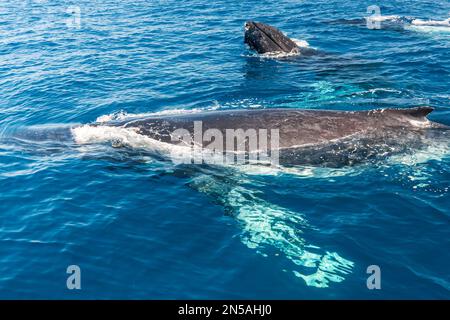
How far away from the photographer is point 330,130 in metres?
14.8

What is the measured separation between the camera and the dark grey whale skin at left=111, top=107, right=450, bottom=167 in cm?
1428

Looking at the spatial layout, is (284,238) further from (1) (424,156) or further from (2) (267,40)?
(2) (267,40)

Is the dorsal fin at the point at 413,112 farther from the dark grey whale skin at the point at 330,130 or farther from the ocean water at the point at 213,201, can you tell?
the ocean water at the point at 213,201

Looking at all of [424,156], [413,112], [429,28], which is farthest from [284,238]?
[429,28]

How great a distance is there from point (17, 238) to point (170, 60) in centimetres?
1772

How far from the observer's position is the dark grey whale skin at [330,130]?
46.9 feet

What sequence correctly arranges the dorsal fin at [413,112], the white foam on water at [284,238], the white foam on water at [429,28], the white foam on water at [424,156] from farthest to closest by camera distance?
1. the white foam on water at [429,28]
2. the dorsal fin at [413,112]
3. the white foam on water at [424,156]
4. the white foam on water at [284,238]

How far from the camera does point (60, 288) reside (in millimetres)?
10328

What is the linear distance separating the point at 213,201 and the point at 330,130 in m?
4.36

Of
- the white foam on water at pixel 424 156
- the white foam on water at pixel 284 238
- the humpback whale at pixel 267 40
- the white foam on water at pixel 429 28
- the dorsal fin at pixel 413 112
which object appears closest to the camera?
the white foam on water at pixel 284 238

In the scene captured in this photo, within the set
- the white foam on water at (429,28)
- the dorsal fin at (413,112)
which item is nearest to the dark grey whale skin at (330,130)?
the dorsal fin at (413,112)

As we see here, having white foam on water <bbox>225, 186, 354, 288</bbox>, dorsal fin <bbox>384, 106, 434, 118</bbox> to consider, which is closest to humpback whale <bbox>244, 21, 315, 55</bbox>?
dorsal fin <bbox>384, 106, 434, 118</bbox>

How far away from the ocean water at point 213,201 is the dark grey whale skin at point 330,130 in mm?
435
